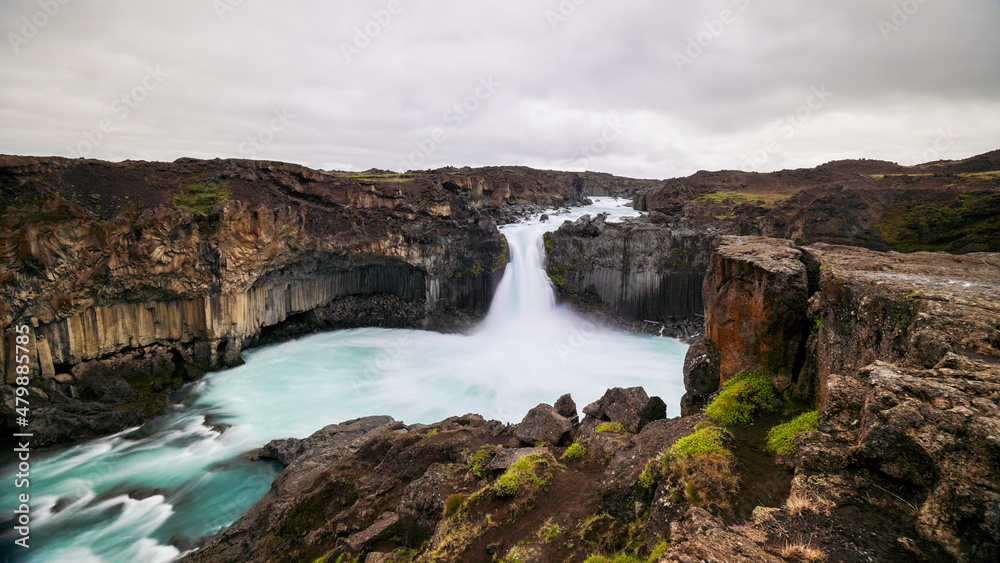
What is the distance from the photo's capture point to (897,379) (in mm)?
3512

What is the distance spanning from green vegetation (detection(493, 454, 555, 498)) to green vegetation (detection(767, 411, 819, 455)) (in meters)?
3.40

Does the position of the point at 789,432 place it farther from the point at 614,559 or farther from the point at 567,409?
the point at 567,409

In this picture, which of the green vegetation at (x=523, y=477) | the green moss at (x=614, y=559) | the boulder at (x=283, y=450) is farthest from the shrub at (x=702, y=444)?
the boulder at (x=283, y=450)

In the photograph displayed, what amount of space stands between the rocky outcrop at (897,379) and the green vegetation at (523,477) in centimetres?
377

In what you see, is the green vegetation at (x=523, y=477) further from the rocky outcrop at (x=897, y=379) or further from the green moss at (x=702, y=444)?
the rocky outcrop at (x=897, y=379)

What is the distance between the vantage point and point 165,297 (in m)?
18.3

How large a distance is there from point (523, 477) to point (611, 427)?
2493 millimetres

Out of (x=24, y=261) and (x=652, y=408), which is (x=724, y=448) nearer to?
(x=652, y=408)

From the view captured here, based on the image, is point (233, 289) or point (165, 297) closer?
point (165, 297)

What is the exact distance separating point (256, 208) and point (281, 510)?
16715mm

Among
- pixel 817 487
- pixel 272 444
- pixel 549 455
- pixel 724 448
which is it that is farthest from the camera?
pixel 272 444

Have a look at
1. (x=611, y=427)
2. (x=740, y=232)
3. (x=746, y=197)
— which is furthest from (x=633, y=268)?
(x=611, y=427)

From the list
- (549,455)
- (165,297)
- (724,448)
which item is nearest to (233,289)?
(165,297)

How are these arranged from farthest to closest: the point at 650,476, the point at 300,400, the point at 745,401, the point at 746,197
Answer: the point at 746,197, the point at 300,400, the point at 745,401, the point at 650,476
